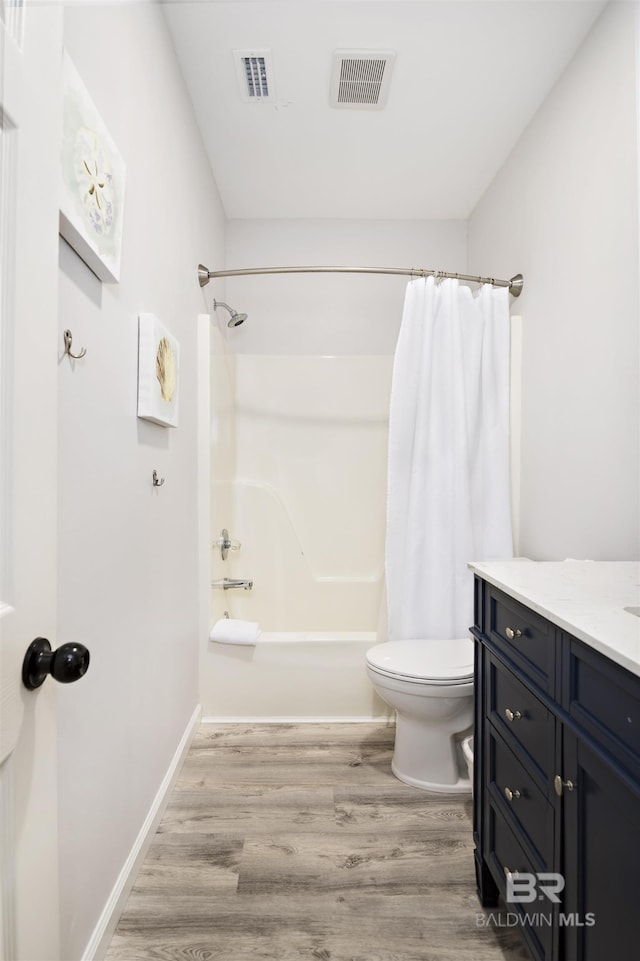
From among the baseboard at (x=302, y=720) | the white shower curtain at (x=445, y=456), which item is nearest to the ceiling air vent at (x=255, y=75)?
the white shower curtain at (x=445, y=456)

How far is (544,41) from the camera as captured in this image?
1.79m

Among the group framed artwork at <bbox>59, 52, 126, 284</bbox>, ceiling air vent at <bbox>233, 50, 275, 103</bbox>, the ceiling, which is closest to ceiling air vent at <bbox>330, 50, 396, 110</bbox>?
the ceiling

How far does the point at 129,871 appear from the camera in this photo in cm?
138

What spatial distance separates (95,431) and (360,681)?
1.69 metres

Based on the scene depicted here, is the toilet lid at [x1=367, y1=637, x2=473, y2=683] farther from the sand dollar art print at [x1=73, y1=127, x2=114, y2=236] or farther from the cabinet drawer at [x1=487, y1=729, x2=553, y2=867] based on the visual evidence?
the sand dollar art print at [x1=73, y1=127, x2=114, y2=236]

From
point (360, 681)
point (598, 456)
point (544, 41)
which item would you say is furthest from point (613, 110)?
point (360, 681)

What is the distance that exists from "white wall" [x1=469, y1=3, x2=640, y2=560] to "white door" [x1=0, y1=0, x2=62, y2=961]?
148cm

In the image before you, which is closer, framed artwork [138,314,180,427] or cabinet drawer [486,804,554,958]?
cabinet drawer [486,804,554,958]

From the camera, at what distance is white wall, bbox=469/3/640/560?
1.53 meters

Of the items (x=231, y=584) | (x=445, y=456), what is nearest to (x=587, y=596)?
(x=445, y=456)

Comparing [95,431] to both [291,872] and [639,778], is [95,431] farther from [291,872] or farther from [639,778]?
[291,872]

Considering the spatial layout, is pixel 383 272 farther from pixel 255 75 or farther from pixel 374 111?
pixel 255 75

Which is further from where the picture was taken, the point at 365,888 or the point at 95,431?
the point at 365,888

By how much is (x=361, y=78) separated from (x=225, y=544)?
6.72 feet
